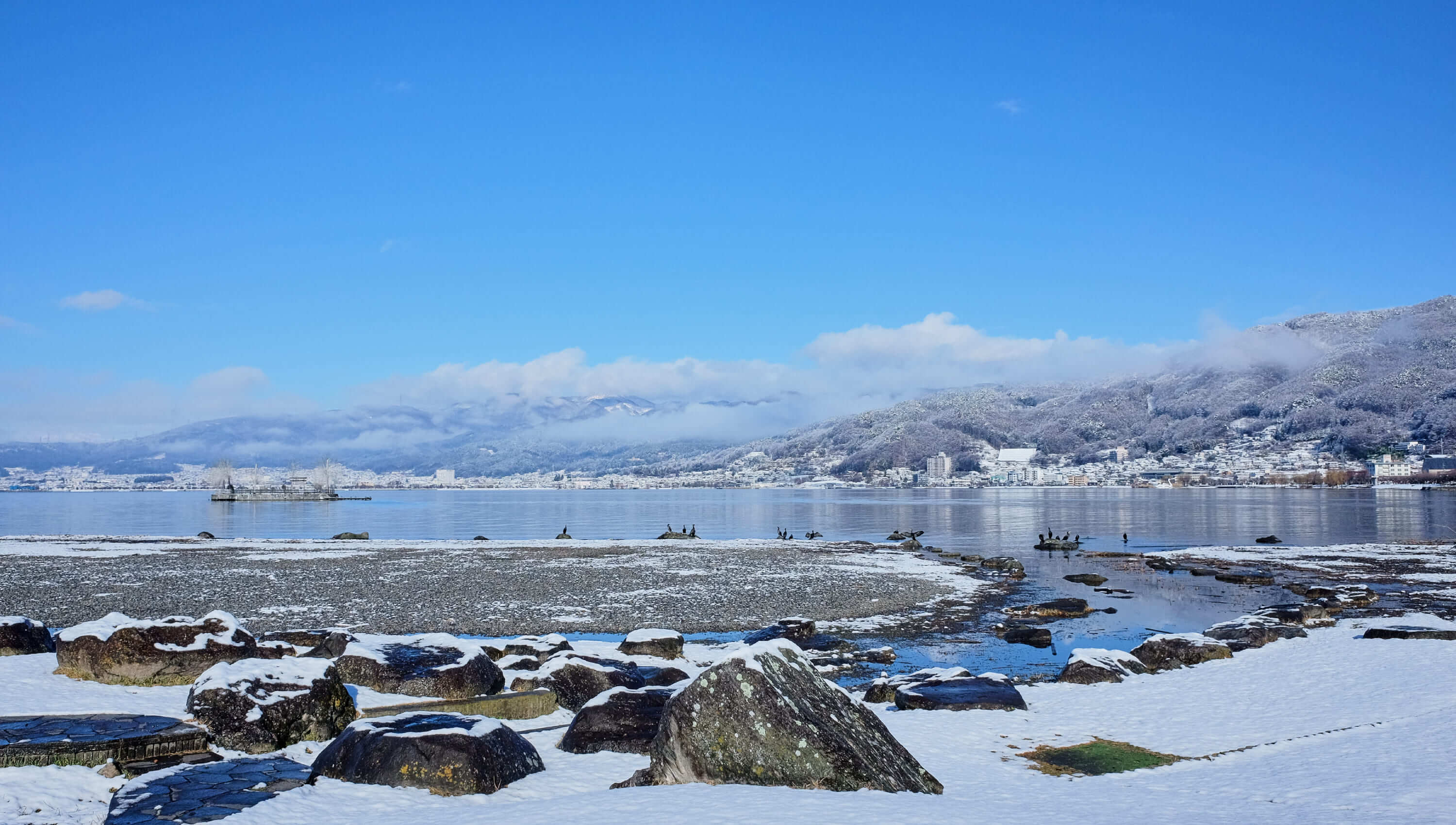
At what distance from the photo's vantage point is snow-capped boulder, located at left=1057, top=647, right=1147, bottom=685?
57.5 feet

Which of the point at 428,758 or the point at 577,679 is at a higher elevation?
the point at 428,758

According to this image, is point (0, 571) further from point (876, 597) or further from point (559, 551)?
point (876, 597)

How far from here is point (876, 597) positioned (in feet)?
105

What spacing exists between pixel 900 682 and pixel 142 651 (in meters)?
12.3

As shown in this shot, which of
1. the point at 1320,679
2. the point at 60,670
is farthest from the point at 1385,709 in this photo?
the point at 60,670

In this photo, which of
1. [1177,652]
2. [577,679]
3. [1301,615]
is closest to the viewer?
[577,679]

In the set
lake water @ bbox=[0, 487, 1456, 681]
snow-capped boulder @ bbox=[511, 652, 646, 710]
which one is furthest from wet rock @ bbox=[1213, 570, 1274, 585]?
snow-capped boulder @ bbox=[511, 652, 646, 710]

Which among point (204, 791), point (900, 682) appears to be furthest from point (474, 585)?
point (204, 791)

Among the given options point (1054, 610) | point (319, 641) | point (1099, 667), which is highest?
point (319, 641)

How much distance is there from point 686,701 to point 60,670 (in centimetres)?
1078

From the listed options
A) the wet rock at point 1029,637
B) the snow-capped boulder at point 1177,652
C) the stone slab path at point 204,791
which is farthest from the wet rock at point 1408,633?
the stone slab path at point 204,791

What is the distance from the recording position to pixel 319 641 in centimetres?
1831

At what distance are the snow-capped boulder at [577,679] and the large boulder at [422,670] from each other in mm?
675

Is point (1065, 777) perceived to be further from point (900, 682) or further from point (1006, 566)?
point (1006, 566)
